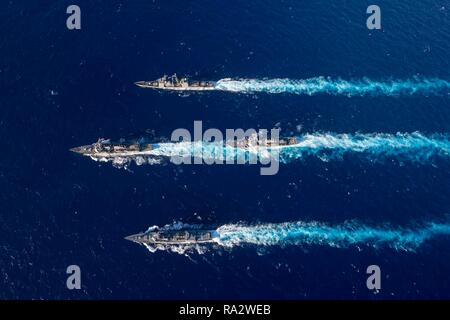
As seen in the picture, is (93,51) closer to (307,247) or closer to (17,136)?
(17,136)

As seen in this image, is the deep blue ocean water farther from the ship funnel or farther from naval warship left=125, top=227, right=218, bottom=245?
naval warship left=125, top=227, right=218, bottom=245

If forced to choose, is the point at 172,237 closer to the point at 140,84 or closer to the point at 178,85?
the point at 178,85

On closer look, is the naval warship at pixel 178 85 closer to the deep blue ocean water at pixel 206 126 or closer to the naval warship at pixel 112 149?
the deep blue ocean water at pixel 206 126

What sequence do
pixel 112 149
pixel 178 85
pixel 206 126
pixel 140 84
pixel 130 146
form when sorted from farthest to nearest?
pixel 140 84 < pixel 178 85 < pixel 206 126 < pixel 130 146 < pixel 112 149

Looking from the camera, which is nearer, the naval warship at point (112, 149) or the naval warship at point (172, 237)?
the naval warship at point (172, 237)

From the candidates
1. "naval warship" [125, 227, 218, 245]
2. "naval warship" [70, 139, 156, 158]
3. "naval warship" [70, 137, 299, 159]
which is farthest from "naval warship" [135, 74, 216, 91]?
"naval warship" [125, 227, 218, 245]

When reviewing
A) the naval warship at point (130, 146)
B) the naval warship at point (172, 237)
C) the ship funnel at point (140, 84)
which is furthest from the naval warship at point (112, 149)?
the naval warship at point (172, 237)

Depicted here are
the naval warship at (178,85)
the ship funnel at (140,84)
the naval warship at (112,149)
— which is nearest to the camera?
the naval warship at (112,149)

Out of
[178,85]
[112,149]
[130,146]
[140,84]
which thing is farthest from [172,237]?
[140,84]
